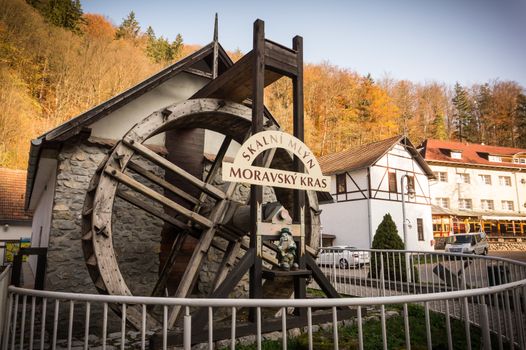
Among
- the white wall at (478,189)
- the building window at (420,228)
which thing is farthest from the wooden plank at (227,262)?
the white wall at (478,189)

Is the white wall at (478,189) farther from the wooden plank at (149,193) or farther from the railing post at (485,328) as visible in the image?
the railing post at (485,328)

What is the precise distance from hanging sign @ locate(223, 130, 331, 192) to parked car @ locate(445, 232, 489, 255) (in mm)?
18657

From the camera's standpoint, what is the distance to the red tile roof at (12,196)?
17.2m

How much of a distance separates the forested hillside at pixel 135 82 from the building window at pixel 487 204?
991 cm

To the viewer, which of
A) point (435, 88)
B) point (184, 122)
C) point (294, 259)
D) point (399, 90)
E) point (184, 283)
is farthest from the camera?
point (435, 88)

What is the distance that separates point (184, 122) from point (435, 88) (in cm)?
4836

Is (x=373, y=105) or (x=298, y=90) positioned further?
(x=373, y=105)

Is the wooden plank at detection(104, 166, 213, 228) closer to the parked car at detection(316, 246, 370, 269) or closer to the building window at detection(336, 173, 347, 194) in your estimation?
the parked car at detection(316, 246, 370, 269)

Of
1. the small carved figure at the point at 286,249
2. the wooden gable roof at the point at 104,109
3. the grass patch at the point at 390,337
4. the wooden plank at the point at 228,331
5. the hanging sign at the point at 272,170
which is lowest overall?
the grass patch at the point at 390,337

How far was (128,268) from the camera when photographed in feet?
20.5

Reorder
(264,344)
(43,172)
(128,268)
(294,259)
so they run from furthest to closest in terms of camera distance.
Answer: (43,172) → (128,268) → (294,259) → (264,344)

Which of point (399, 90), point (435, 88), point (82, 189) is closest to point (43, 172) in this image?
point (82, 189)

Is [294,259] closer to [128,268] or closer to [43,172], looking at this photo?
[128,268]

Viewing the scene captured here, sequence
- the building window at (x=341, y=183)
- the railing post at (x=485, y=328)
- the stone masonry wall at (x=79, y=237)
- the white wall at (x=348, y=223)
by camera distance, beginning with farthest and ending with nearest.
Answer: the building window at (x=341, y=183) < the white wall at (x=348, y=223) < the stone masonry wall at (x=79, y=237) < the railing post at (x=485, y=328)
